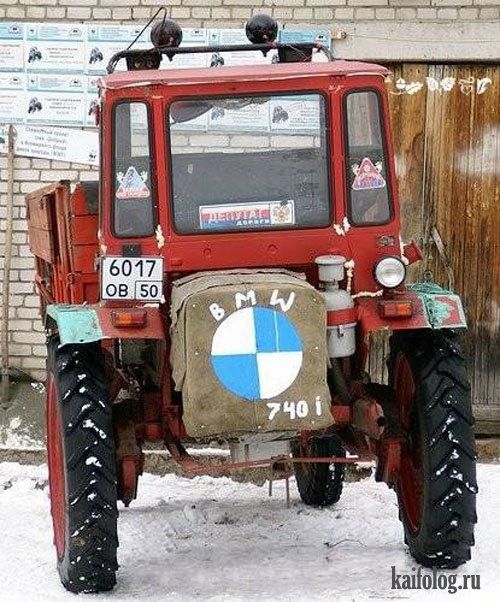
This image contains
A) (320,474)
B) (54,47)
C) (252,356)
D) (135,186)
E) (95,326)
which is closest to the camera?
(252,356)

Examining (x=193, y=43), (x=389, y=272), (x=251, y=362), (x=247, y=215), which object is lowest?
(x=251, y=362)

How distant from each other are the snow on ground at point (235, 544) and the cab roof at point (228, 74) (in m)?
2.08

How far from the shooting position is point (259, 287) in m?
5.14

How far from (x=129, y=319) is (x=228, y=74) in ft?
3.67

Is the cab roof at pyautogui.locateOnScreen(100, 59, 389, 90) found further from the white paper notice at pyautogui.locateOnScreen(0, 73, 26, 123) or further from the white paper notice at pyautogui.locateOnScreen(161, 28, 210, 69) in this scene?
the white paper notice at pyautogui.locateOnScreen(0, 73, 26, 123)

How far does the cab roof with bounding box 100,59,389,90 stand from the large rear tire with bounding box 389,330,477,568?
3.74 ft

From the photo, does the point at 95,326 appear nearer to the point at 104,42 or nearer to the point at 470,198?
the point at 104,42

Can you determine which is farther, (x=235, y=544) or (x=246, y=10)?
(x=246, y=10)

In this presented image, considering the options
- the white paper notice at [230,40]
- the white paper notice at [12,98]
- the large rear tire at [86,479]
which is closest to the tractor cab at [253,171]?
the large rear tire at [86,479]

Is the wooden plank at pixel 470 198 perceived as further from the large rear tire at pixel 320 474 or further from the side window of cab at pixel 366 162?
the side window of cab at pixel 366 162

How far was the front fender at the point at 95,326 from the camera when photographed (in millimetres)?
5301

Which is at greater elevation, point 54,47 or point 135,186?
point 54,47

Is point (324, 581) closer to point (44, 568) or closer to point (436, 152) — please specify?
point (44, 568)

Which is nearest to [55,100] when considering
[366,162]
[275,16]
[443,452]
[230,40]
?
[230,40]
